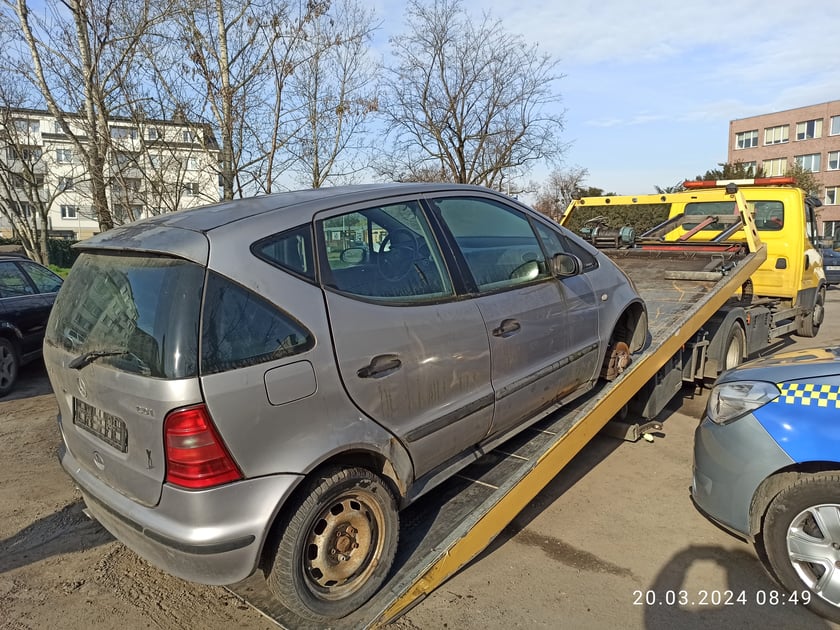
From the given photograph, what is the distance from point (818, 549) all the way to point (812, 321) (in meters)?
7.49

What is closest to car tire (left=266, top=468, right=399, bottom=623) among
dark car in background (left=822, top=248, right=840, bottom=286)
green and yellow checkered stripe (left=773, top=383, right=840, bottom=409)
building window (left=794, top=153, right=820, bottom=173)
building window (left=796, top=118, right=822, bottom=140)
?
green and yellow checkered stripe (left=773, top=383, right=840, bottom=409)

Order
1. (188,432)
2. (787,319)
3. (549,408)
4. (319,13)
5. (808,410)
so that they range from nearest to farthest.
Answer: (188,432) < (808,410) < (549,408) < (787,319) < (319,13)

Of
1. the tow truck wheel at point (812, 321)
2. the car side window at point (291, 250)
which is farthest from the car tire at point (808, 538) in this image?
the tow truck wheel at point (812, 321)

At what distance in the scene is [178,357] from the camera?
6.03 feet

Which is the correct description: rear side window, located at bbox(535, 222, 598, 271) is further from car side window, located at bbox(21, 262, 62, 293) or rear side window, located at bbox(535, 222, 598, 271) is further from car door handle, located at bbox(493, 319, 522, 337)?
car side window, located at bbox(21, 262, 62, 293)

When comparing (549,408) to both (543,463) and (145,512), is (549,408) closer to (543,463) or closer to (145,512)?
(543,463)

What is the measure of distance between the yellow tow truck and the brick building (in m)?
46.9

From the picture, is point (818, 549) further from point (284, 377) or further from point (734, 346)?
point (734, 346)

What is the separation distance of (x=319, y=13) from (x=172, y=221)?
8083 mm

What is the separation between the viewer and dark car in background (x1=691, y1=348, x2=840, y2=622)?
2475 mm

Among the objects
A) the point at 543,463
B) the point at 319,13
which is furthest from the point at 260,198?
the point at 319,13

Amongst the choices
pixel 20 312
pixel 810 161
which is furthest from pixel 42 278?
pixel 810 161

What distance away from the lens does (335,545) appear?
223 cm

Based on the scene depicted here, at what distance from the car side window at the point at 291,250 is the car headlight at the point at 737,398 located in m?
2.28
